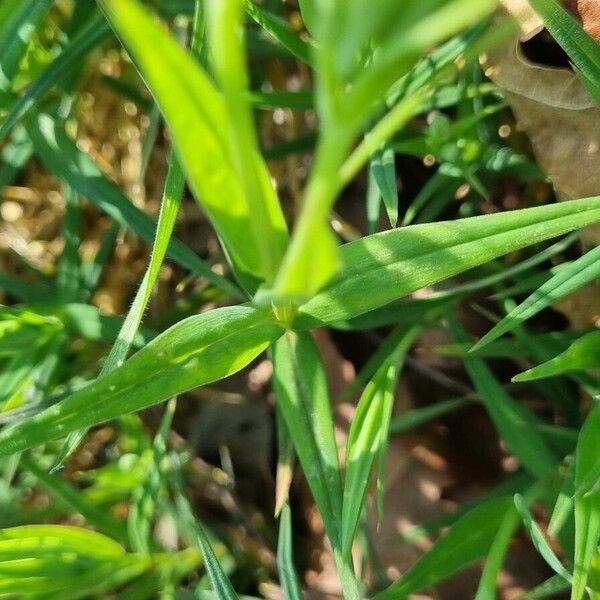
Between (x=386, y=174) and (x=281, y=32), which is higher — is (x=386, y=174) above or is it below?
below

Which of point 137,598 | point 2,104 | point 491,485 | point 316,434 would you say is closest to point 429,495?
point 491,485

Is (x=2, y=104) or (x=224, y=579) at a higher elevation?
(x=2, y=104)

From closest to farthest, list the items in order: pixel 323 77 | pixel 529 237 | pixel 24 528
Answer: pixel 323 77 → pixel 529 237 → pixel 24 528

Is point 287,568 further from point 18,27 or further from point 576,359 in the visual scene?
point 18,27

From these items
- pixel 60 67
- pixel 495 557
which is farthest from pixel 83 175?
pixel 495 557

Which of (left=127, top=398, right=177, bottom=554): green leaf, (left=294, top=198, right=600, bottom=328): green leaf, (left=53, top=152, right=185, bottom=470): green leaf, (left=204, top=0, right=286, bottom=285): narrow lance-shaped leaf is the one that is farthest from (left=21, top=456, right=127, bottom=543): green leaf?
(left=204, top=0, right=286, bottom=285): narrow lance-shaped leaf

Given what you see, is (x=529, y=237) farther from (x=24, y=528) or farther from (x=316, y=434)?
(x=24, y=528)
